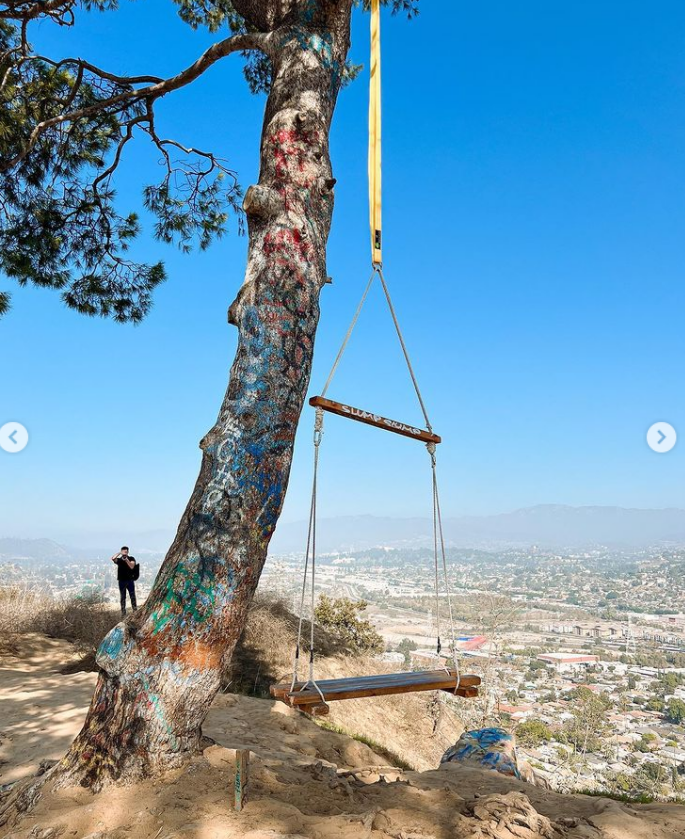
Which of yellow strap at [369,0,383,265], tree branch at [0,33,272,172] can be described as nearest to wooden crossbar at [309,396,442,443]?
yellow strap at [369,0,383,265]

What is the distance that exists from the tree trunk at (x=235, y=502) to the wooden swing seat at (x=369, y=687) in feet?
1.26

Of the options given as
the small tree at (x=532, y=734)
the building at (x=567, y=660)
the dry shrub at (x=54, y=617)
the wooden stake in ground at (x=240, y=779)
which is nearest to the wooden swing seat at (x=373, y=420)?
the wooden stake in ground at (x=240, y=779)

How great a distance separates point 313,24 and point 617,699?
19.3 m

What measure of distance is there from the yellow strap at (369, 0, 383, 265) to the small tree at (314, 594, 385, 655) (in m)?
8.77

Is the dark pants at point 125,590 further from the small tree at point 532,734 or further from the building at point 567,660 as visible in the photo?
the building at point 567,660

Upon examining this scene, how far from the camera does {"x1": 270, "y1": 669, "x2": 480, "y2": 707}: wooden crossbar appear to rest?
2.65 m

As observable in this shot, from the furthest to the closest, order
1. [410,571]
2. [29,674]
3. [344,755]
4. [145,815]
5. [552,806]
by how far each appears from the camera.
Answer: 1. [410,571]
2. [29,674]
3. [344,755]
4. [552,806]
5. [145,815]

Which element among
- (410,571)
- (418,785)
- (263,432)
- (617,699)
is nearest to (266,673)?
(418,785)

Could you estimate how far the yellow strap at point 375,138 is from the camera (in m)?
3.44

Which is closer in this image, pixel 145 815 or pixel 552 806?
pixel 145 815

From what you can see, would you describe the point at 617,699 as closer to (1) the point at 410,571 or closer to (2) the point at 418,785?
(2) the point at 418,785

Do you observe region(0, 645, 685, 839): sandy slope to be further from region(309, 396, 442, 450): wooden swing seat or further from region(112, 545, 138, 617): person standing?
region(112, 545, 138, 617): person standing

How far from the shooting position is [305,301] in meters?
2.98

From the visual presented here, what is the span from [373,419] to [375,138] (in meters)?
1.80
